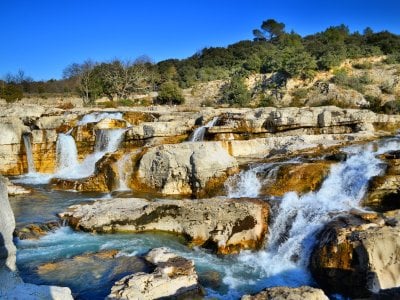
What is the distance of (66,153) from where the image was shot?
Result: 842 inches

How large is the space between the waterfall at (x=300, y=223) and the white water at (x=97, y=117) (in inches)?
519

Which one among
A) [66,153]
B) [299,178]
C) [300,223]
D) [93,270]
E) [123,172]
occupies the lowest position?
[93,270]

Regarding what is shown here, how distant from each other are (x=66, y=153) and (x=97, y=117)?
3037mm

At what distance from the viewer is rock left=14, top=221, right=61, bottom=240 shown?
36.9 ft

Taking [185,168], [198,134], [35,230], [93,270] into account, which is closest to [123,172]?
[185,168]

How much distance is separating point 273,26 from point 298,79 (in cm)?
2865

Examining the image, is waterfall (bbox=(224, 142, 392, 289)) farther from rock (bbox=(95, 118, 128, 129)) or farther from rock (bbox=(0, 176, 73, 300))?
rock (bbox=(95, 118, 128, 129))

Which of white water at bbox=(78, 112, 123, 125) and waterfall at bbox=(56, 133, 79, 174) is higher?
white water at bbox=(78, 112, 123, 125)

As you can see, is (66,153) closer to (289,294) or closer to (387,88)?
(289,294)

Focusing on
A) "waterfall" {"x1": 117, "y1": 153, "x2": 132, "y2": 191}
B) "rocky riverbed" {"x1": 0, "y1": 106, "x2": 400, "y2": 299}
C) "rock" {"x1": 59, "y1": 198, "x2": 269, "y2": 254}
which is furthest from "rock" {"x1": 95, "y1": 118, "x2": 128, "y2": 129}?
"rock" {"x1": 59, "y1": 198, "x2": 269, "y2": 254}

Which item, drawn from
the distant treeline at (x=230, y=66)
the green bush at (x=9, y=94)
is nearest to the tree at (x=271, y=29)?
the distant treeline at (x=230, y=66)

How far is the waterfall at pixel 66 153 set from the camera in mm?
21156

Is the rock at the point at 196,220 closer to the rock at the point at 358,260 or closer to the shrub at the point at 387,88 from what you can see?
the rock at the point at 358,260

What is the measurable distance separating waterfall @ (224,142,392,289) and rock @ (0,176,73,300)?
373 cm
